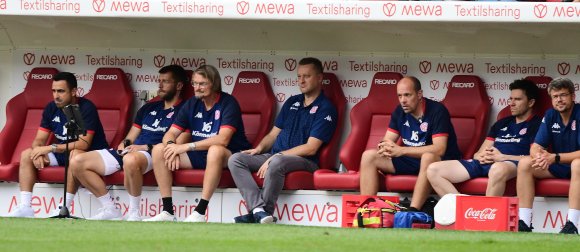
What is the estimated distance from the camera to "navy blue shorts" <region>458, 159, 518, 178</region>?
1155 cm

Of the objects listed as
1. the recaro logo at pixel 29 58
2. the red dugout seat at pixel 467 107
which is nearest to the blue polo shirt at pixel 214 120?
the red dugout seat at pixel 467 107

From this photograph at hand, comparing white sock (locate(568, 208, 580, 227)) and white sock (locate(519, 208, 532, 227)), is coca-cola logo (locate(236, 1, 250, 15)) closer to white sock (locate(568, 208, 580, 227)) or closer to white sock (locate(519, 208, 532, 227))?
white sock (locate(519, 208, 532, 227))

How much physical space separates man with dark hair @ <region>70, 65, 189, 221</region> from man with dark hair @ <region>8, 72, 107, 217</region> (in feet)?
0.68

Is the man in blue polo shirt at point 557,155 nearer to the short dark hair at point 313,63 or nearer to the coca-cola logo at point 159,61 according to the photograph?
the short dark hair at point 313,63

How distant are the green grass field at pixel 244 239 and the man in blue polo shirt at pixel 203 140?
4.60 feet

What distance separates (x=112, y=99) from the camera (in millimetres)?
13539

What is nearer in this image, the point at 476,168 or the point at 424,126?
the point at 476,168

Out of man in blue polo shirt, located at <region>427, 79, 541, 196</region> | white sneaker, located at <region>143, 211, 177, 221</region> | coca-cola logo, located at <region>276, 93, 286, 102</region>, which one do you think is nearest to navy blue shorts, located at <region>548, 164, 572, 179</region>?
man in blue polo shirt, located at <region>427, 79, 541, 196</region>

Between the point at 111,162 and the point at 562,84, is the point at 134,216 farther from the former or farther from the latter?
the point at 562,84

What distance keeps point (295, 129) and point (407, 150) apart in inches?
48.5

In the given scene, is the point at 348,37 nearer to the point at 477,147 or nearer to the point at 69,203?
the point at 477,147

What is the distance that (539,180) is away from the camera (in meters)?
11.4

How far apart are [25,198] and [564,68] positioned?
5072 millimetres

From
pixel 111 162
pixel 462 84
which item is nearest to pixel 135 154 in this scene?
pixel 111 162
